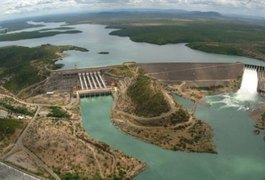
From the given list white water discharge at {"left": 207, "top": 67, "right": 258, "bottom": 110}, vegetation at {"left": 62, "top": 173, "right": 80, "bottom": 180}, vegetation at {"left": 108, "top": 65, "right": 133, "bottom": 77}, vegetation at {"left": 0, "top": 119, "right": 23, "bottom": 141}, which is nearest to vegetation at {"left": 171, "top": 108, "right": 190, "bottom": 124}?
white water discharge at {"left": 207, "top": 67, "right": 258, "bottom": 110}

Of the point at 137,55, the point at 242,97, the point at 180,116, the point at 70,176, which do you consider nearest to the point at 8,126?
the point at 70,176

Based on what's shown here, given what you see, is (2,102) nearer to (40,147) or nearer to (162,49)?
(40,147)

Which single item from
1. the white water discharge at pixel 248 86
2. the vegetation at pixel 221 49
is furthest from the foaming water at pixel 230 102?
the vegetation at pixel 221 49

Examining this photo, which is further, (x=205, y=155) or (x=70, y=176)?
(x=205, y=155)

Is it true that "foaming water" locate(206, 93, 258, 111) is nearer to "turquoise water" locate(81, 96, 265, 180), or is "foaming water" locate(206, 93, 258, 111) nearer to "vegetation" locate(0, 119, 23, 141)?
Result: "turquoise water" locate(81, 96, 265, 180)

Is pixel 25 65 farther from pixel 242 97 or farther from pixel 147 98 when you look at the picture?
pixel 242 97

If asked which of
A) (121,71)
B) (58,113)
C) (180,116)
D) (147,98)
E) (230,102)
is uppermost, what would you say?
(121,71)

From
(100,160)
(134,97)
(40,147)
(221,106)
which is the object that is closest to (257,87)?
(221,106)
